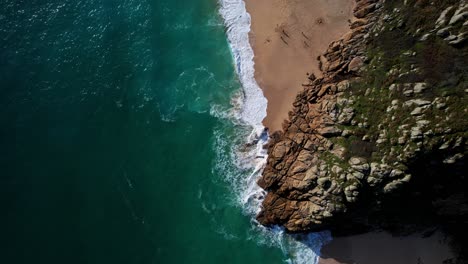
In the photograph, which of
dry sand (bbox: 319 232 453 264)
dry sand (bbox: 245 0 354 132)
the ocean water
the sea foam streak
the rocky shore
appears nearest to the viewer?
the rocky shore

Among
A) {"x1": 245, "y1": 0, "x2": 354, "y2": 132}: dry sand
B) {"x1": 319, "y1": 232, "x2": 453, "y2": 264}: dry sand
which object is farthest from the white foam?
{"x1": 319, "y1": 232, "x2": 453, "y2": 264}: dry sand

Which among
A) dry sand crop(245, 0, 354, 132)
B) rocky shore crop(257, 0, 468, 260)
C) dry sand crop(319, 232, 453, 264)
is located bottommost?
dry sand crop(319, 232, 453, 264)

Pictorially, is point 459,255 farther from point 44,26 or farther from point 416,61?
point 44,26

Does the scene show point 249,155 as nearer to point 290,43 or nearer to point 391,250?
point 290,43

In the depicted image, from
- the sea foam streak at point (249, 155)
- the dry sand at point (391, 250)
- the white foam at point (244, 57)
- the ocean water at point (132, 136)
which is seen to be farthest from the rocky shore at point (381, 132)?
the ocean water at point (132, 136)

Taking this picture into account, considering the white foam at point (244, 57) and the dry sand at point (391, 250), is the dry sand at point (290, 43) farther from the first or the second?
the dry sand at point (391, 250)

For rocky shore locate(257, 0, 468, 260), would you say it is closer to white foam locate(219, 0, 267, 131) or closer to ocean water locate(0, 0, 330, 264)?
white foam locate(219, 0, 267, 131)

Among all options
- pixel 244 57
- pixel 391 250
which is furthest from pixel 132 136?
pixel 391 250
